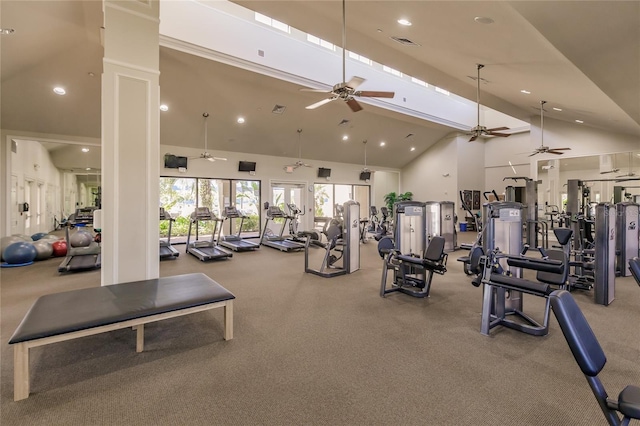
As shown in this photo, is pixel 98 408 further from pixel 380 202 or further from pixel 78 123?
pixel 380 202

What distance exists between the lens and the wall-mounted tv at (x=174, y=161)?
9.34m

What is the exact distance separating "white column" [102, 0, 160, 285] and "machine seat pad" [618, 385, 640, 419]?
12.6 ft

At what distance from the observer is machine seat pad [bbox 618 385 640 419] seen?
1.24 metres

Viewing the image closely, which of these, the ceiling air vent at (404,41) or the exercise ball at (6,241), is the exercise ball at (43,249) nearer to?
the exercise ball at (6,241)

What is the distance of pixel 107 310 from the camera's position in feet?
8.71

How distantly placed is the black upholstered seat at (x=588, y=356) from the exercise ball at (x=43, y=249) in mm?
9078

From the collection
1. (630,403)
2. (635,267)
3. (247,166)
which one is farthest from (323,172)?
(630,403)

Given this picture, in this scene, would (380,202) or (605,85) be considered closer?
(605,85)

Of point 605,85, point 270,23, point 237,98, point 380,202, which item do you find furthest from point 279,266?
point 380,202

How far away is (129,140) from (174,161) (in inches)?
260

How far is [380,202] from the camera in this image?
53.5 ft

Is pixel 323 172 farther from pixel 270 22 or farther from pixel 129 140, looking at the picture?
pixel 129 140

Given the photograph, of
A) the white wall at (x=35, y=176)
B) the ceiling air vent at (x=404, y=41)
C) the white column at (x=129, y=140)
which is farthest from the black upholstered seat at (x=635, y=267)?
the white wall at (x=35, y=176)

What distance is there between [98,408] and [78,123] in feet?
26.4
